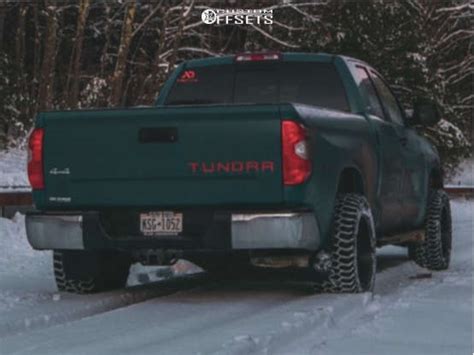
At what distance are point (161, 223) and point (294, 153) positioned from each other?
1.08 meters

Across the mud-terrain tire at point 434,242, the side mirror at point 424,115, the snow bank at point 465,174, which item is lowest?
the snow bank at point 465,174

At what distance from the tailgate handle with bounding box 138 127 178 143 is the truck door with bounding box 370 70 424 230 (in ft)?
9.04

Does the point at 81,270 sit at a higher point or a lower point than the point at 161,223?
lower

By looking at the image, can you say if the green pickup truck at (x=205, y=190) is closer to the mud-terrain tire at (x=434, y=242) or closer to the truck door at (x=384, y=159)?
the truck door at (x=384, y=159)

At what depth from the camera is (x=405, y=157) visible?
10.1 metres

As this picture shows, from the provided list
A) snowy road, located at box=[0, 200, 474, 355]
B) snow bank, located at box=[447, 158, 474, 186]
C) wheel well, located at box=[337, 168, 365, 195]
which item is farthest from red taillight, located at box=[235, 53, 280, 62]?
snow bank, located at box=[447, 158, 474, 186]

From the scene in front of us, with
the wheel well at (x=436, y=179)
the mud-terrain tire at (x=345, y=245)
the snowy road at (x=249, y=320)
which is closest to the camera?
the snowy road at (x=249, y=320)

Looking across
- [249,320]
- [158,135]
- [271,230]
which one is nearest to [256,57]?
[158,135]

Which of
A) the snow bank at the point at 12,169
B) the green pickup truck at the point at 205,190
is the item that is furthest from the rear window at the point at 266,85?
the snow bank at the point at 12,169

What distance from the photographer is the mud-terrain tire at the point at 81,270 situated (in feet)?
27.6

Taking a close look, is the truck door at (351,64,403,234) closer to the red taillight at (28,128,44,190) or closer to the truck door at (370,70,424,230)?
the truck door at (370,70,424,230)

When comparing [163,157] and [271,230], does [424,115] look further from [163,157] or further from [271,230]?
[163,157]

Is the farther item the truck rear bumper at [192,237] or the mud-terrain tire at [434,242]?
the mud-terrain tire at [434,242]

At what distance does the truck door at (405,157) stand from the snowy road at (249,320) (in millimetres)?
707
